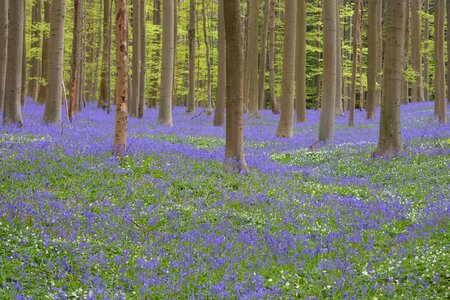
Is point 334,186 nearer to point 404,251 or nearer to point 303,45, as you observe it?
point 404,251

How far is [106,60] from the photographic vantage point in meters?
32.8

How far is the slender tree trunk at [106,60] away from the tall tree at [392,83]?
19.5m

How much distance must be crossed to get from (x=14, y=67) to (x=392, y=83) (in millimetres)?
12045

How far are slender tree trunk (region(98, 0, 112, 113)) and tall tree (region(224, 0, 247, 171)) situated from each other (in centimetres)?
1949

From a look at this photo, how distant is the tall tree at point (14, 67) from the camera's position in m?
15.9

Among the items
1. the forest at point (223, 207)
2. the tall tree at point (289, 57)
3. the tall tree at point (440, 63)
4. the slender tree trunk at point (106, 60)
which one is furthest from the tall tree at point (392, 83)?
the slender tree trunk at point (106, 60)

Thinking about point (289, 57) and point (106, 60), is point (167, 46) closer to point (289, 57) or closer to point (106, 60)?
point (289, 57)

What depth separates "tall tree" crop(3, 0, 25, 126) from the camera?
15.9m

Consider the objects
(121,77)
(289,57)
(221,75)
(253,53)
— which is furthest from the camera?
(253,53)

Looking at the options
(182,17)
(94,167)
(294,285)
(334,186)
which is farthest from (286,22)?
(182,17)

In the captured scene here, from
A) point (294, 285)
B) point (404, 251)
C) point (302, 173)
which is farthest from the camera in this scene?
point (302, 173)

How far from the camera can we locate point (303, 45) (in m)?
25.0

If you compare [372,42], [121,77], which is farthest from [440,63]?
[121,77]

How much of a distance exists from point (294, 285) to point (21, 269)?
3.52 meters
